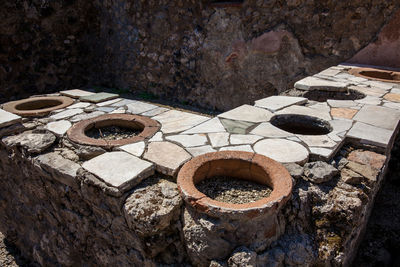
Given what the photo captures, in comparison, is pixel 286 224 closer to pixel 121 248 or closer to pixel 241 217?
pixel 241 217

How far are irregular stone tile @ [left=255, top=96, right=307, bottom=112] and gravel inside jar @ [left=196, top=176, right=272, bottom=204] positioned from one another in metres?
1.27

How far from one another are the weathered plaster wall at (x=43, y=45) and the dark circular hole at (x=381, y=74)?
18.6 feet

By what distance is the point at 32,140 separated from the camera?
2.97m

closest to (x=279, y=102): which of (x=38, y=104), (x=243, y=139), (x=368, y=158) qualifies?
(x=243, y=139)

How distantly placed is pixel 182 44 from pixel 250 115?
341 cm

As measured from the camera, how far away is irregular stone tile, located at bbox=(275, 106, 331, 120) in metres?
3.08

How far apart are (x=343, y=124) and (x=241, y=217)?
165 centimetres

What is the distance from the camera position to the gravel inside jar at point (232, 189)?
6.76 ft

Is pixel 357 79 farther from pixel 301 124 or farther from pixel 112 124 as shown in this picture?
pixel 112 124

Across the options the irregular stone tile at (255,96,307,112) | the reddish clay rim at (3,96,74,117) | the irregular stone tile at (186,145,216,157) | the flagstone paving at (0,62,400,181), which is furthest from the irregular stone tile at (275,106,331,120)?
the reddish clay rim at (3,96,74,117)

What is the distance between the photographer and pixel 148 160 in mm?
2400

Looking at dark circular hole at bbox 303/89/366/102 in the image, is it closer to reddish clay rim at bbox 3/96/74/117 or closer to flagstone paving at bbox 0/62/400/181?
flagstone paving at bbox 0/62/400/181

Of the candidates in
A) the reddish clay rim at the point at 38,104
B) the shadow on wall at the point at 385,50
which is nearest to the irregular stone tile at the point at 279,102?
the shadow on wall at the point at 385,50

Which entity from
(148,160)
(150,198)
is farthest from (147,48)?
(150,198)
